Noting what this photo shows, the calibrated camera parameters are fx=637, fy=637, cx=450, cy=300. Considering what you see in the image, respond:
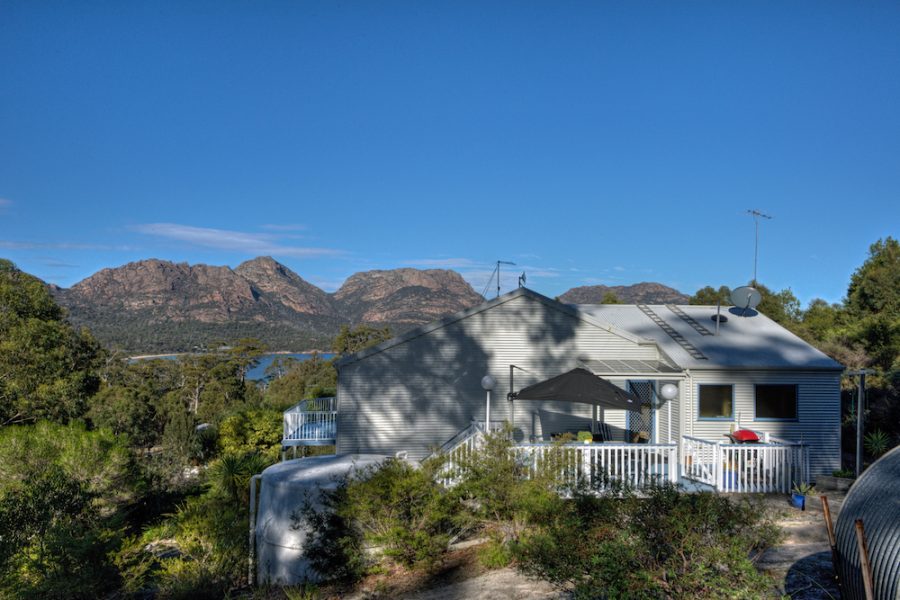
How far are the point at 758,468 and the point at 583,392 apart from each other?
11.0 feet

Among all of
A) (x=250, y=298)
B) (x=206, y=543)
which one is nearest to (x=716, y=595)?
(x=206, y=543)

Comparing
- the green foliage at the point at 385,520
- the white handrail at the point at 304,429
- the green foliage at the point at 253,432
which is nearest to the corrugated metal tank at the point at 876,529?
the green foliage at the point at 385,520

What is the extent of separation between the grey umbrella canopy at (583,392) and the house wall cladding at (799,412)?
347 cm

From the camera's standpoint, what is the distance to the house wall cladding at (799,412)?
1464 centimetres

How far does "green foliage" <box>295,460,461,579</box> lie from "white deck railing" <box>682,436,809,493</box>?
5423mm

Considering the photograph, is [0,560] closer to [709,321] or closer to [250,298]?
[709,321]

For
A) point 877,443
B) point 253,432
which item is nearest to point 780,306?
point 877,443

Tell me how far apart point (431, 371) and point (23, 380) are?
22.0 metres

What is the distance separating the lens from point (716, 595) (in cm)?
477

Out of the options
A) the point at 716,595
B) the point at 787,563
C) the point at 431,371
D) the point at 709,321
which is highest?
the point at 709,321

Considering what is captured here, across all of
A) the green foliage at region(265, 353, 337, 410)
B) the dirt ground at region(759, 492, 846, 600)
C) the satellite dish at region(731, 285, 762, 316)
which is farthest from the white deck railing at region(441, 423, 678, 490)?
the green foliage at region(265, 353, 337, 410)

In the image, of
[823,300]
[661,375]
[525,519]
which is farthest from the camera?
[823,300]

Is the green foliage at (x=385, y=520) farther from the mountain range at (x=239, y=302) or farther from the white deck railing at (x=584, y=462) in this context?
the mountain range at (x=239, y=302)

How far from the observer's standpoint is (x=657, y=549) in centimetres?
536
